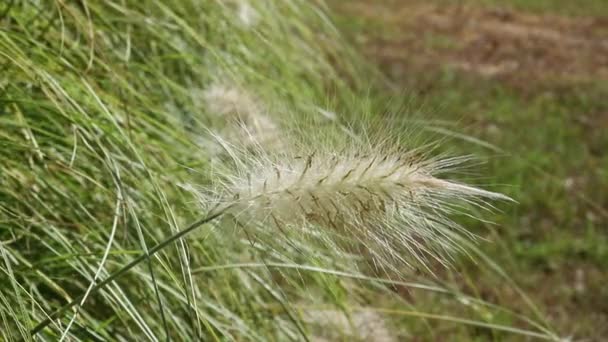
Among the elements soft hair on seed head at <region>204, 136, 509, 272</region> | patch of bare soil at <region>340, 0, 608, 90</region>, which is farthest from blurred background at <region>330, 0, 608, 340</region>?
soft hair on seed head at <region>204, 136, 509, 272</region>

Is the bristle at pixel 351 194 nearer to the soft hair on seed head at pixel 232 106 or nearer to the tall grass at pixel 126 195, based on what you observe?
the tall grass at pixel 126 195

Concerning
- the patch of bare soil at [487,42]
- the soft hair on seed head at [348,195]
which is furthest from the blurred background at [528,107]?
the soft hair on seed head at [348,195]

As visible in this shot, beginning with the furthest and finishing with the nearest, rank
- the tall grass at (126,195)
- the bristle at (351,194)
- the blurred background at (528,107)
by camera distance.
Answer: the blurred background at (528,107)
the tall grass at (126,195)
the bristle at (351,194)

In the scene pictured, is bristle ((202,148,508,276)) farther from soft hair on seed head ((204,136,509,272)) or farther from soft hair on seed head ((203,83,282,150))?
soft hair on seed head ((203,83,282,150))

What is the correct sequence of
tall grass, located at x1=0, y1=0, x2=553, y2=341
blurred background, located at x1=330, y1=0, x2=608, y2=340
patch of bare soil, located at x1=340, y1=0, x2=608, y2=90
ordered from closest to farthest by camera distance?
tall grass, located at x1=0, y1=0, x2=553, y2=341 → blurred background, located at x1=330, y1=0, x2=608, y2=340 → patch of bare soil, located at x1=340, y1=0, x2=608, y2=90

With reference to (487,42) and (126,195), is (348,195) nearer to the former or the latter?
(126,195)

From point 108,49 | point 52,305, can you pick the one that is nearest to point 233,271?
point 52,305

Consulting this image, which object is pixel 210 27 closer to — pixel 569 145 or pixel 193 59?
pixel 193 59
